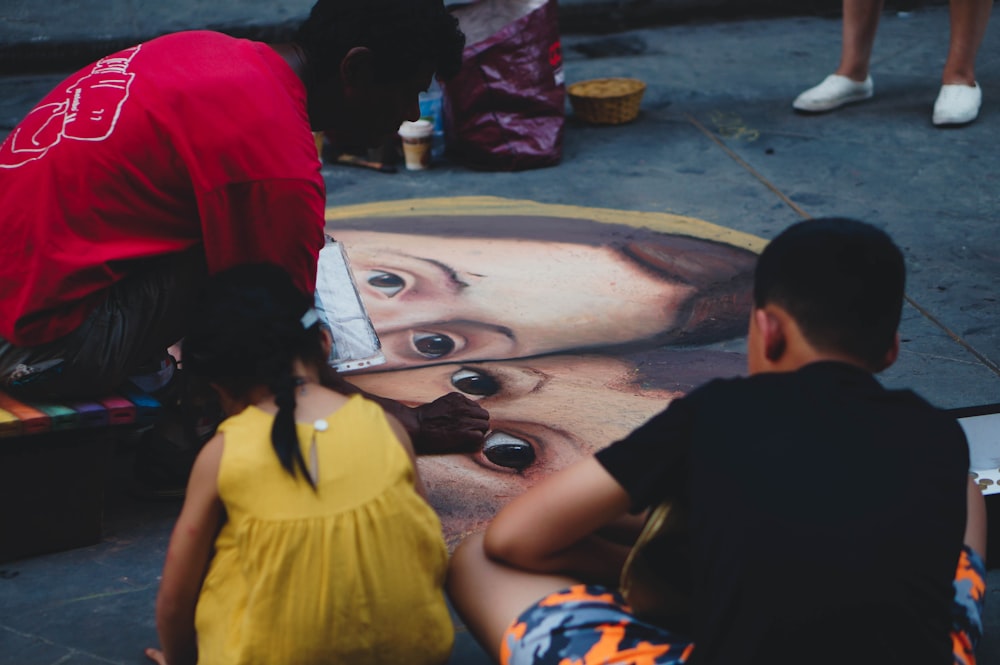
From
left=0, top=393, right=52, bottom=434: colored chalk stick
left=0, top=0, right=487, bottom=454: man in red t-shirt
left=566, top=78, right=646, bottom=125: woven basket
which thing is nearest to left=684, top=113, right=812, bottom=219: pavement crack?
left=566, top=78, right=646, bottom=125: woven basket

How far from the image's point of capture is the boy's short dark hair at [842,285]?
1496 millimetres

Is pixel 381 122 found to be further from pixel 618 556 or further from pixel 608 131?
pixel 608 131

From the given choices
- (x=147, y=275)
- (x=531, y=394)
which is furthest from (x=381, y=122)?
(x=531, y=394)

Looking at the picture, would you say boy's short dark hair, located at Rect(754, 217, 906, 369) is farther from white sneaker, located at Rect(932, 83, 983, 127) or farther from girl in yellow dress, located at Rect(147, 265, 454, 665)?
white sneaker, located at Rect(932, 83, 983, 127)

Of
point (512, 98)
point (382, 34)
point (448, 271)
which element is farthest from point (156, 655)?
point (512, 98)

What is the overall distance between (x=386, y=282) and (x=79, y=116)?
1460 mm

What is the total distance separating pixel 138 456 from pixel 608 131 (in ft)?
10.2

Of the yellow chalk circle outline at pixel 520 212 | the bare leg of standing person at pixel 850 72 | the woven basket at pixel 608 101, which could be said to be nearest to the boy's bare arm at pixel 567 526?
the yellow chalk circle outline at pixel 520 212

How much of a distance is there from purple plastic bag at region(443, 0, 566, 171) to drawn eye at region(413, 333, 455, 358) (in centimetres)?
157

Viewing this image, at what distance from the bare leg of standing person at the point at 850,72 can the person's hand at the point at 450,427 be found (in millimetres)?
3103

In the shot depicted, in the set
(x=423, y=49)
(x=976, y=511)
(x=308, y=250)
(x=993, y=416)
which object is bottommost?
(x=993, y=416)

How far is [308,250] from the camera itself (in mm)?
2307

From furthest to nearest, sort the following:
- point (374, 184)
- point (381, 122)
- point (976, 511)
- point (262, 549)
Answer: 1. point (374, 184)
2. point (381, 122)
3. point (976, 511)
4. point (262, 549)

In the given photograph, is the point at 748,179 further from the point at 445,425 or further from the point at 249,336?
the point at 249,336
